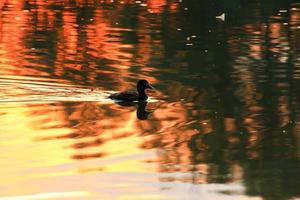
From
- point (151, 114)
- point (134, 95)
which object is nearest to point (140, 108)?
point (134, 95)

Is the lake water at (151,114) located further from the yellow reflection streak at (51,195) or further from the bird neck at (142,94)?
the bird neck at (142,94)

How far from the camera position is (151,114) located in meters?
19.2

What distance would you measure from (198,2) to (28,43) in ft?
80.7

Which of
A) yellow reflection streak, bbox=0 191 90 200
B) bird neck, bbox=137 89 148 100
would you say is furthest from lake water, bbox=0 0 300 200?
bird neck, bbox=137 89 148 100

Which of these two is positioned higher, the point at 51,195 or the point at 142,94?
the point at 51,195

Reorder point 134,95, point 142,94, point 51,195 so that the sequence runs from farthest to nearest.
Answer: point 142,94
point 134,95
point 51,195

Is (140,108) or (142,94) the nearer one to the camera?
(140,108)

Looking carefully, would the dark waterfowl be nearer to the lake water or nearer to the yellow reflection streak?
the lake water

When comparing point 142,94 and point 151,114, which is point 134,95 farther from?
point 151,114

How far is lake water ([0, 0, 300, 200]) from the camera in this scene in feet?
44.1

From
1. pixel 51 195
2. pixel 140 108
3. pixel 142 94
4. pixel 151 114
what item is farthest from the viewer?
pixel 142 94

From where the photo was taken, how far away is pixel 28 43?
3209cm

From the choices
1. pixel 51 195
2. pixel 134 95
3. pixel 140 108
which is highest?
pixel 51 195

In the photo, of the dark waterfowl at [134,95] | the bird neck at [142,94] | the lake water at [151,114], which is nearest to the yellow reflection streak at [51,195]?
the lake water at [151,114]
